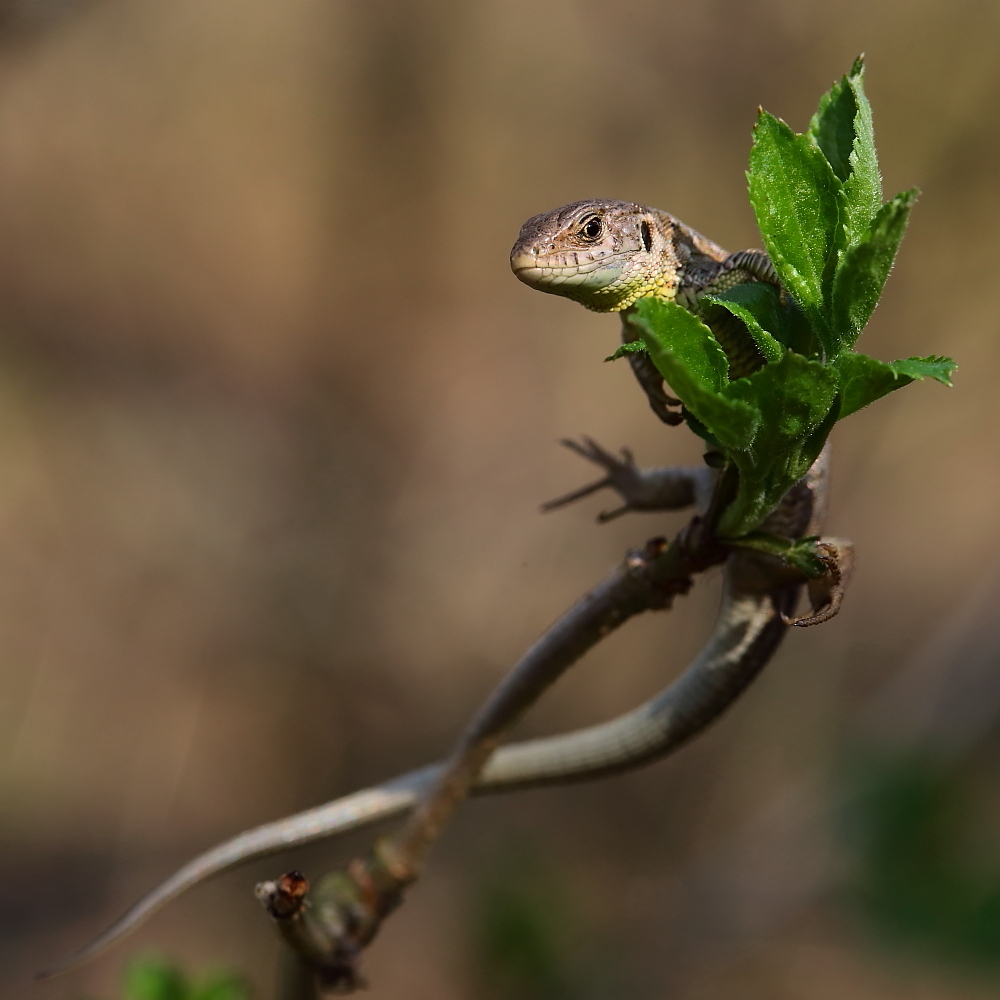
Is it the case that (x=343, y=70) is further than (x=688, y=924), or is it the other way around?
(x=343, y=70)

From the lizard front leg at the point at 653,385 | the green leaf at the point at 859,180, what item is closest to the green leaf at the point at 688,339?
the green leaf at the point at 859,180

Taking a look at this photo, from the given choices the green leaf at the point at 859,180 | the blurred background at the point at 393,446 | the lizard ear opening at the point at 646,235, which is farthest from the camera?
the blurred background at the point at 393,446

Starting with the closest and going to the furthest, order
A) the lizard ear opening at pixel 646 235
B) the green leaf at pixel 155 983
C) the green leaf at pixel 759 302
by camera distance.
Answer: the green leaf at pixel 759 302
the green leaf at pixel 155 983
the lizard ear opening at pixel 646 235

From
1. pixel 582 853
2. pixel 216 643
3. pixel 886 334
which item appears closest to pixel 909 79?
pixel 886 334

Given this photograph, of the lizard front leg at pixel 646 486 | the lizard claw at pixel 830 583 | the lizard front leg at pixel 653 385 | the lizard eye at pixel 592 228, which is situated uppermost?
the lizard eye at pixel 592 228

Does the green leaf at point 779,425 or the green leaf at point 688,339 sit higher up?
the green leaf at point 688,339

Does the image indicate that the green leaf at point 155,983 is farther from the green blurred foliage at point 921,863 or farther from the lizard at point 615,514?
the green blurred foliage at point 921,863

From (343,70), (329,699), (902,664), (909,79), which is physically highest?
(343,70)

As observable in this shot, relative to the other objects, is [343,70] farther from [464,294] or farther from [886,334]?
[886,334]
